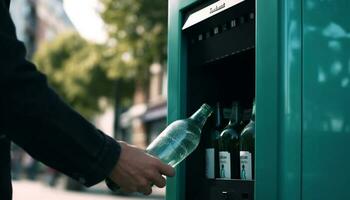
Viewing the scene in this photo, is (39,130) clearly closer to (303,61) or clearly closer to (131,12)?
(303,61)

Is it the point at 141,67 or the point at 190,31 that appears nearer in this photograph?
the point at 190,31

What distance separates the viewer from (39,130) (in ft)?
3.57

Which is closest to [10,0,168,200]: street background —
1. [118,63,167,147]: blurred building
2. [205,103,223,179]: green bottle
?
[118,63,167,147]: blurred building

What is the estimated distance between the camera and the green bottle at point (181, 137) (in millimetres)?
1688

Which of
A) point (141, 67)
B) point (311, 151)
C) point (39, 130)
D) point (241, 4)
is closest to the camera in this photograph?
point (39, 130)

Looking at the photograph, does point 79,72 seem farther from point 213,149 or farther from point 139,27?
point 213,149

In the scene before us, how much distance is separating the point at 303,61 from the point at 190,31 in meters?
0.60

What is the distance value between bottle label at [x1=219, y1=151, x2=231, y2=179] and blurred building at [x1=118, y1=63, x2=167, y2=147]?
18.8m

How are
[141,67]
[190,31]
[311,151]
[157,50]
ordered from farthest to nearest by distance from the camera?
1. [141,67]
2. [157,50]
3. [190,31]
4. [311,151]

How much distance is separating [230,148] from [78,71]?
20.8 metres

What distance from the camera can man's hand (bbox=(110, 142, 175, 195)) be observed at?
1191 mm

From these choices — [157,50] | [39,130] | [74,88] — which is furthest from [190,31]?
[74,88]

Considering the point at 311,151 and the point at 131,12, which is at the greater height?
the point at 131,12

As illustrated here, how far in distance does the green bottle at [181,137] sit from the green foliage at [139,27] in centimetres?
1084
